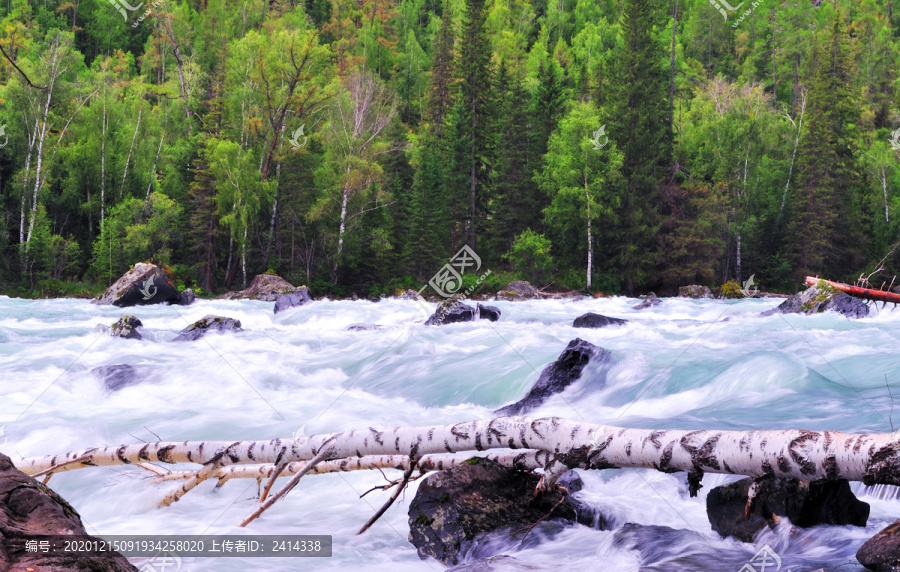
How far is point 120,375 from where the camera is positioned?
31.3ft

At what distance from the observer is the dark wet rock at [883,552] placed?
3201mm

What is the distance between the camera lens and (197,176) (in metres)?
33.5

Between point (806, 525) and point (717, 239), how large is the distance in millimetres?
38035

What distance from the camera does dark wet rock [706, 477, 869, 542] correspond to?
4059 mm

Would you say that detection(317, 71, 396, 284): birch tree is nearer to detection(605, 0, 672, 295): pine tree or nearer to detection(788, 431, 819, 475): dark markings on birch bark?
detection(605, 0, 672, 295): pine tree

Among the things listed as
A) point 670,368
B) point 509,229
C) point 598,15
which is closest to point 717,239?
point 509,229

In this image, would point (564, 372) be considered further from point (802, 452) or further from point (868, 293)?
point (802, 452)

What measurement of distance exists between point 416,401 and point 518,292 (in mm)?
23132

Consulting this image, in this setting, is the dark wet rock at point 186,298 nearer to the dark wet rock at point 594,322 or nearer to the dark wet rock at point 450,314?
the dark wet rock at point 450,314

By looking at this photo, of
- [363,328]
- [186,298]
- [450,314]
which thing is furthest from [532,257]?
[363,328]

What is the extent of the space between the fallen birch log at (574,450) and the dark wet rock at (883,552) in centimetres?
66

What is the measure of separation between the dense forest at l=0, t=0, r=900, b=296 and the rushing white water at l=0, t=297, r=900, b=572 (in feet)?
53.4

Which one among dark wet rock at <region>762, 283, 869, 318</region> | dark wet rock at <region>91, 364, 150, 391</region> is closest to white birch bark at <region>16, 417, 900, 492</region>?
dark wet rock at <region>91, 364, 150, 391</region>

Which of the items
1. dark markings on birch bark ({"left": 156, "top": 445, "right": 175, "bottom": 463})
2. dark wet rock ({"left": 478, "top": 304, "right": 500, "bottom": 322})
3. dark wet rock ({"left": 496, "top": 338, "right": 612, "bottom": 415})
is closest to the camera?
dark markings on birch bark ({"left": 156, "top": 445, "right": 175, "bottom": 463})
